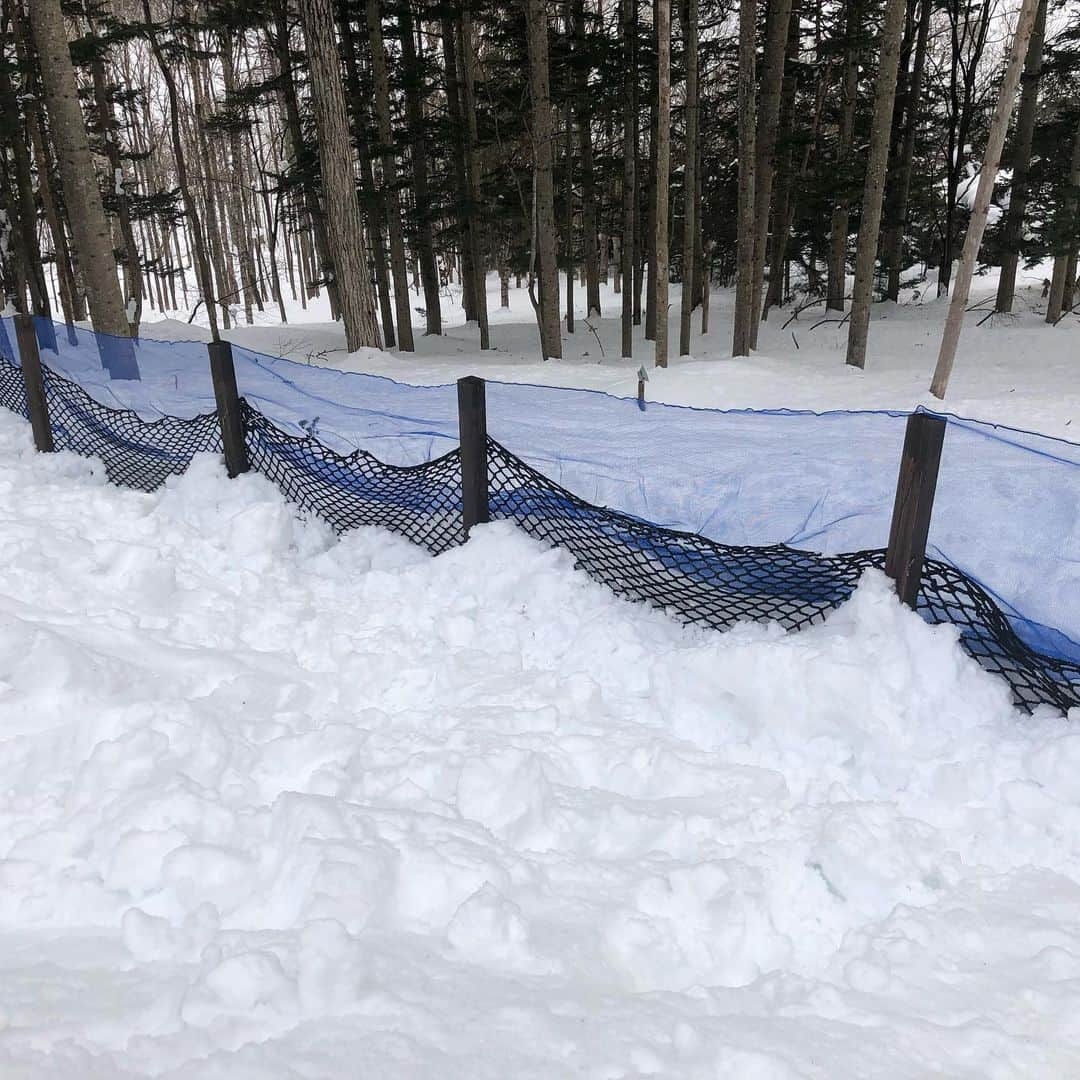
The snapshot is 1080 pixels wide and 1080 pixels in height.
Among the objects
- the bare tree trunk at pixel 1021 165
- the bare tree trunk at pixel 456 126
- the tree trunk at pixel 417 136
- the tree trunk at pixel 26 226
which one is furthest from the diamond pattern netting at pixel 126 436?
the bare tree trunk at pixel 1021 165

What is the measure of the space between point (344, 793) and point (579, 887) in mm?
905

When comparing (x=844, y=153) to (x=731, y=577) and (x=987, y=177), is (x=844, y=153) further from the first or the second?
(x=731, y=577)

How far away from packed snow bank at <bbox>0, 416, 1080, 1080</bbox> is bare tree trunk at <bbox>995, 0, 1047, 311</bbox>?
55.2 ft

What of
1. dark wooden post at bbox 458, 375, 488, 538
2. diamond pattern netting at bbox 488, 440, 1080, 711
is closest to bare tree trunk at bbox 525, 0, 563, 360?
dark wooden post at bbox 458, 375, 488, 538

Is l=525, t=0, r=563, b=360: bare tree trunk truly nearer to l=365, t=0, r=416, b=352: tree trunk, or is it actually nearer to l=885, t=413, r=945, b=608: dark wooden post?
l=365, t=0, r=416, b=352: tree trunk

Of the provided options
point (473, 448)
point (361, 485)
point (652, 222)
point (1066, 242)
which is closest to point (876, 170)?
point (1066, 242)

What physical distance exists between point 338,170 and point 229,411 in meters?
5.78

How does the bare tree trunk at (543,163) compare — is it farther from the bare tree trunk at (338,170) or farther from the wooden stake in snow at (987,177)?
the wooden stake in snow at (987,177)

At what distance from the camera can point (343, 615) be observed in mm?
3891

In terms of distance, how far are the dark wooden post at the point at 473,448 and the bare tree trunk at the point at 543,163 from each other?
359 inches

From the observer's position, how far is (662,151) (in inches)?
403

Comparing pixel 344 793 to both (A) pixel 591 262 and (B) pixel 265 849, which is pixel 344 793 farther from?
(A) pixel 591 262

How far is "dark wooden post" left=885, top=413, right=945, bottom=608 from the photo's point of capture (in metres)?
2.96

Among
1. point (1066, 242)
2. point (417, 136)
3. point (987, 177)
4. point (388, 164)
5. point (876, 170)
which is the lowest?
point (1066, 242)
